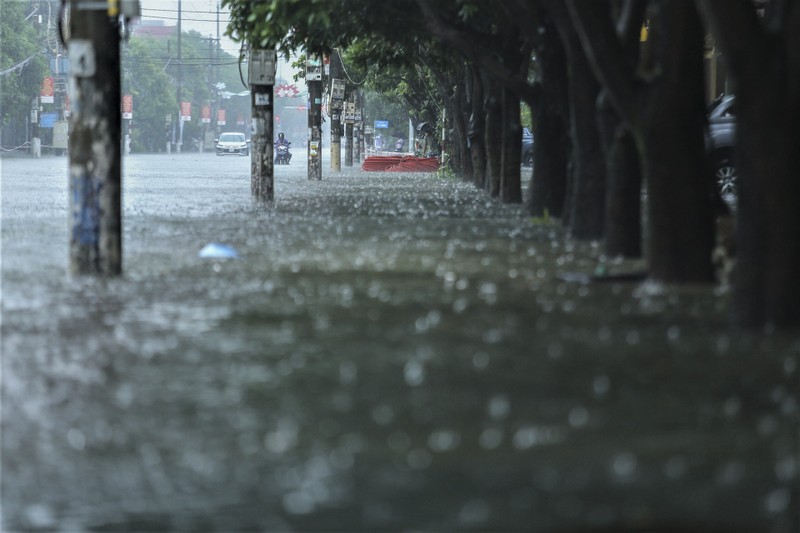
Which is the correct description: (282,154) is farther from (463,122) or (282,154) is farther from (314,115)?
(463,122)

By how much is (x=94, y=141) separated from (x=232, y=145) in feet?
354

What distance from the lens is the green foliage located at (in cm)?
9444

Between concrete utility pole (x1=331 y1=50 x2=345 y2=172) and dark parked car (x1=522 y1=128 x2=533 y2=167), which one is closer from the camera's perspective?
concrete utility pole (x1=331 y1=50 x2=345 y2=172)

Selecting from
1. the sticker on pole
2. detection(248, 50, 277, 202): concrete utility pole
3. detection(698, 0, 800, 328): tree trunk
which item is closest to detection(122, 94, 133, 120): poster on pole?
detection(248, 50, 277, 202): concrete utility pole

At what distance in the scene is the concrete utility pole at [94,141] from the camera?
14523 millimetres

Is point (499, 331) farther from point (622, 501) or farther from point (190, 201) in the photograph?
point (190, 201)

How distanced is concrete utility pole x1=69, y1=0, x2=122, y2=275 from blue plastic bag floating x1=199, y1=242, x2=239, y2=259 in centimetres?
222

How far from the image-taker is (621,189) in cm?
1683

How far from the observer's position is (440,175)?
188 ft

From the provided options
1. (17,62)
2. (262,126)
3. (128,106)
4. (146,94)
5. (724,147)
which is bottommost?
(724,147)

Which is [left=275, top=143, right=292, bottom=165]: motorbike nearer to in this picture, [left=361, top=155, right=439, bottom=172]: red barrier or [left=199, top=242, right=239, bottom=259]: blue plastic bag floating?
[left=361, top=155, right=439, bottom=172]: red barrier

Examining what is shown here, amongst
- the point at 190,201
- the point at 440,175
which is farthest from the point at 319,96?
the point at 190,201

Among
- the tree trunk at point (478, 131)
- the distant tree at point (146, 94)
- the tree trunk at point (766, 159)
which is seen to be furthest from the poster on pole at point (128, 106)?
the tree trunk at point (766, 159)

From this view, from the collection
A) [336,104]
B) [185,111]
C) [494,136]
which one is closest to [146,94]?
[185,111]
